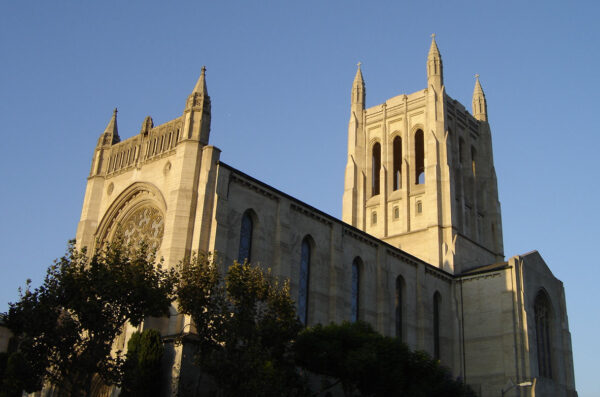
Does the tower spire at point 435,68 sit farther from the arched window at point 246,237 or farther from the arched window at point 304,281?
the arched window at point 246,237

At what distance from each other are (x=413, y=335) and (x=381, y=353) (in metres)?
14.2

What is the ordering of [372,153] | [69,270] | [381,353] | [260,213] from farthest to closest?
1. [372,153]
2. [260,213]
3. [381,353]
4. [69,270]

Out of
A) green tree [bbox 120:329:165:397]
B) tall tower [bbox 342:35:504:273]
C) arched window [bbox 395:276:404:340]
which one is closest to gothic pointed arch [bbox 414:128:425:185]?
tall tower [bbox 342:35:504:273]

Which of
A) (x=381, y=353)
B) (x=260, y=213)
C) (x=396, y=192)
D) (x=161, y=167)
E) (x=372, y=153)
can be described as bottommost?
(x=381, y=353)

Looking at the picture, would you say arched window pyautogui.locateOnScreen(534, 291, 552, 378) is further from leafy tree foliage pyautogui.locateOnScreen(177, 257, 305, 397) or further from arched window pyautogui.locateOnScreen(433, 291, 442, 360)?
leafy tree foliage pyautogui.locateOnScreen(177, 257, 305, 397)

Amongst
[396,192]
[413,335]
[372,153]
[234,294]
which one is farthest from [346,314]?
[372,153]

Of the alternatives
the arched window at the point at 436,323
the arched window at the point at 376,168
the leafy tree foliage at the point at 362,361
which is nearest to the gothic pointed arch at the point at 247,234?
the leafy tree foliage at the point at 362,361

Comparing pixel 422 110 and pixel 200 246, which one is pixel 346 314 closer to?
pixel 200 246

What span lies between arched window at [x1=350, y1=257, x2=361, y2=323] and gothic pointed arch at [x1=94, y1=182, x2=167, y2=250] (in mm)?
11763

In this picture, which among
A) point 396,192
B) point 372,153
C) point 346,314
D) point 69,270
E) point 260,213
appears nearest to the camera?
point 69,270

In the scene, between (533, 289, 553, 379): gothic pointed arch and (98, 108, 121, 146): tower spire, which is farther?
(533, 289, 553, 379): gothic pointed arch

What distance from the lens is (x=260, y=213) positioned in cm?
3334

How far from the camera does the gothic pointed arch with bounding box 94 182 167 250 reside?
109ft

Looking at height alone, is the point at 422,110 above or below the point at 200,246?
above
